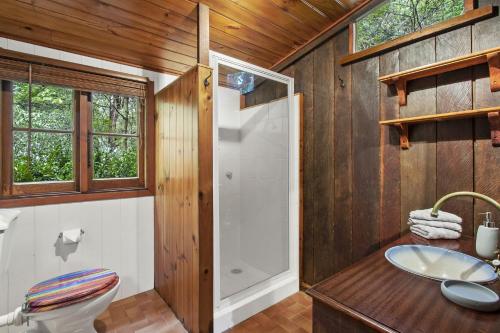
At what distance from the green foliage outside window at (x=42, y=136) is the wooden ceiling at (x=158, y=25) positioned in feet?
1.15

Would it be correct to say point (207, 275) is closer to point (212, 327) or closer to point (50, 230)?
point (212, 327)

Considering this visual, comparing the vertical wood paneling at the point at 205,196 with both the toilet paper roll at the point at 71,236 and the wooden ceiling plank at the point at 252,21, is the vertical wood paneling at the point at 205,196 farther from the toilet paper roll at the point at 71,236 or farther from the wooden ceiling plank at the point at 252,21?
the toilet paper roll at the point at 71,236

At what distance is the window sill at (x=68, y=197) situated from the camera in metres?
1.63

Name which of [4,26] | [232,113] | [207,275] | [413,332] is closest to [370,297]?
[413,332]

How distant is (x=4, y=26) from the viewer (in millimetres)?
1518

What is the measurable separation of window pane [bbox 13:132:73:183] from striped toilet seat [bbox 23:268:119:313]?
79cm

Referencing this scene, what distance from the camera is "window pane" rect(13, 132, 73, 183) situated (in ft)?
→ 5.65

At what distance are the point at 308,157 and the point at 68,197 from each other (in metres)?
1.91

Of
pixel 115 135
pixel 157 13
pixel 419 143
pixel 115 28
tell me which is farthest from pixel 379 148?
pixel 115 135

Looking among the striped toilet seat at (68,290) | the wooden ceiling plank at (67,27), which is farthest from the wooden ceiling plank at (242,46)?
the striped toilet seat at (68,290)

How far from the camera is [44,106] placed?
181 centimetres

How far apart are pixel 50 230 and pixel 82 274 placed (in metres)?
0.50

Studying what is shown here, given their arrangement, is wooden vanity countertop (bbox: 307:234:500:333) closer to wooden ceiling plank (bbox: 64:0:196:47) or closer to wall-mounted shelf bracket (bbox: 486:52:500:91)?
wall-mounted shelf bracket (bbox: 486:52:500:91)

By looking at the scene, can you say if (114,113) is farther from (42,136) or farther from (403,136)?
(403,136)
